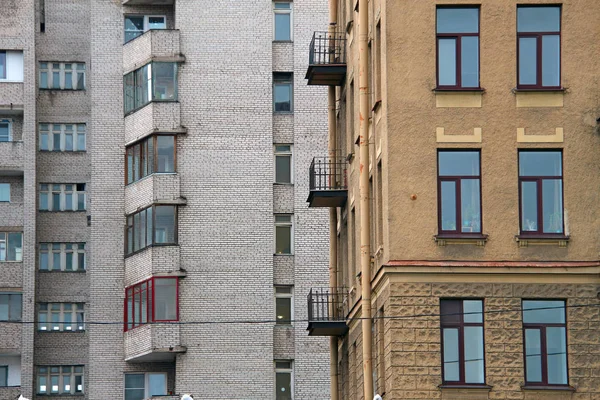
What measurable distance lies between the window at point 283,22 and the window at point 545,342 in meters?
27.3

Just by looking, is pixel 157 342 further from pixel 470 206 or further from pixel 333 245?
pixel 470 206

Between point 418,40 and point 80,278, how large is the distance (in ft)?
98.6

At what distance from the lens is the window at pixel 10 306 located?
66.3 meters

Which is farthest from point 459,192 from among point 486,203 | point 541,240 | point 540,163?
point 541,240

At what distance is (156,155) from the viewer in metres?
63.3

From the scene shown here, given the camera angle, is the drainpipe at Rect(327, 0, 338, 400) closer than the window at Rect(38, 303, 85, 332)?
Yes

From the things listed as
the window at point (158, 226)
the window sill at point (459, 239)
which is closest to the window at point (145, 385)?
the window at point (158, 226)

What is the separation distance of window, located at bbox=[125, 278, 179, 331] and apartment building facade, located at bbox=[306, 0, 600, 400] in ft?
71.3

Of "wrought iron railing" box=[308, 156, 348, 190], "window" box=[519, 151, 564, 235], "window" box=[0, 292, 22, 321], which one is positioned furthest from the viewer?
"window" box=[0, 292, 22, 321]

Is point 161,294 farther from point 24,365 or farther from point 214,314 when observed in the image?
point 24,365

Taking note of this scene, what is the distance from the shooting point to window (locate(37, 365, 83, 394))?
6531cm

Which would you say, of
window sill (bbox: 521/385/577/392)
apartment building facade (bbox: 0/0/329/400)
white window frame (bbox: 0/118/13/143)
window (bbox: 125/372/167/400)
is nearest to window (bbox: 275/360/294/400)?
apartment building facade (bbox: 0/0/329/400)

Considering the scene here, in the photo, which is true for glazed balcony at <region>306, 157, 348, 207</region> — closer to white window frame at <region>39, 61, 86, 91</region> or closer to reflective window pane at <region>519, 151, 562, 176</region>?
reflective window pane at <region>519, 151, 562, 176</region>

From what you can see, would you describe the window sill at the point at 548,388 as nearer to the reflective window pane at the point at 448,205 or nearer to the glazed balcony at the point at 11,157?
the reflective window pane at the point at 448,205
